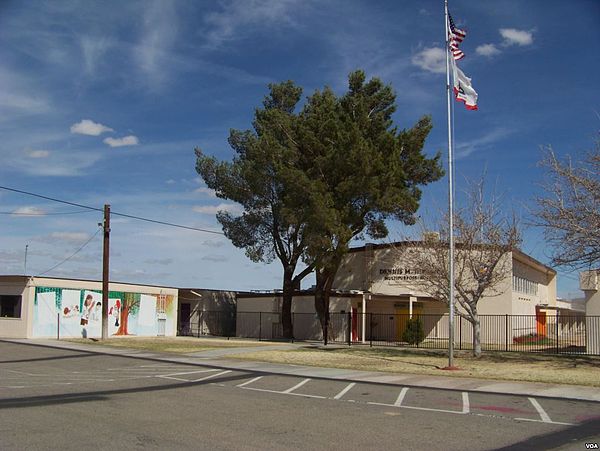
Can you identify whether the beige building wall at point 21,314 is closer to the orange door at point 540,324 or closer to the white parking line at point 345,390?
the white parking line at point 345,390

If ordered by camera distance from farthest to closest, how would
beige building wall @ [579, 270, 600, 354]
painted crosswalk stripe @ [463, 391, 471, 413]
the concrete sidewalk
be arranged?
beige building wall @ [579, 270, 600, 354], the concrete sidewalk, painted crosswalk stripe @ [463, 391, 471, 413]

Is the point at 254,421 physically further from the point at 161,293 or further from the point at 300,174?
the point at 161,293

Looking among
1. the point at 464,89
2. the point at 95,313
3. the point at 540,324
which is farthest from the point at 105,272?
the point at 540,324

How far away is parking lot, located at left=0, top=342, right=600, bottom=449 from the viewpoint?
1161 centimetres

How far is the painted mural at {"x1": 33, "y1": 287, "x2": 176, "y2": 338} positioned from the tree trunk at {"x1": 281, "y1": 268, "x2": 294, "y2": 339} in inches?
332

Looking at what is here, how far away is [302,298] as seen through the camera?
44250mm

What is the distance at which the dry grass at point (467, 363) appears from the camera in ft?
62.7

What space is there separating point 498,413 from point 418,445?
3842 millimetres

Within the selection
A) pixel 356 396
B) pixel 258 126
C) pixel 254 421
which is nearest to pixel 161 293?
pixel 258 126

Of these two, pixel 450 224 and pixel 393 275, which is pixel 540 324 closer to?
pixel 393 275

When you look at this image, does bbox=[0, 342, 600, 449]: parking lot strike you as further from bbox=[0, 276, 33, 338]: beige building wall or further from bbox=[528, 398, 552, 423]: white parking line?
bbox=[0, 276, 33, 338]: beige building wall

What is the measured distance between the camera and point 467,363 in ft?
76.5

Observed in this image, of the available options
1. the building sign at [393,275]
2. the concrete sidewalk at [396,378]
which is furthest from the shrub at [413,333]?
the concrete sidewalk at [396,378]

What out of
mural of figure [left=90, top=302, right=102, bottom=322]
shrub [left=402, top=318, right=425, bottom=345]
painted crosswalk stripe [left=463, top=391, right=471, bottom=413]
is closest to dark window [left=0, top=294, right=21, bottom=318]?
mural of figure [left=90, top=302, right=102, bottom=322]
